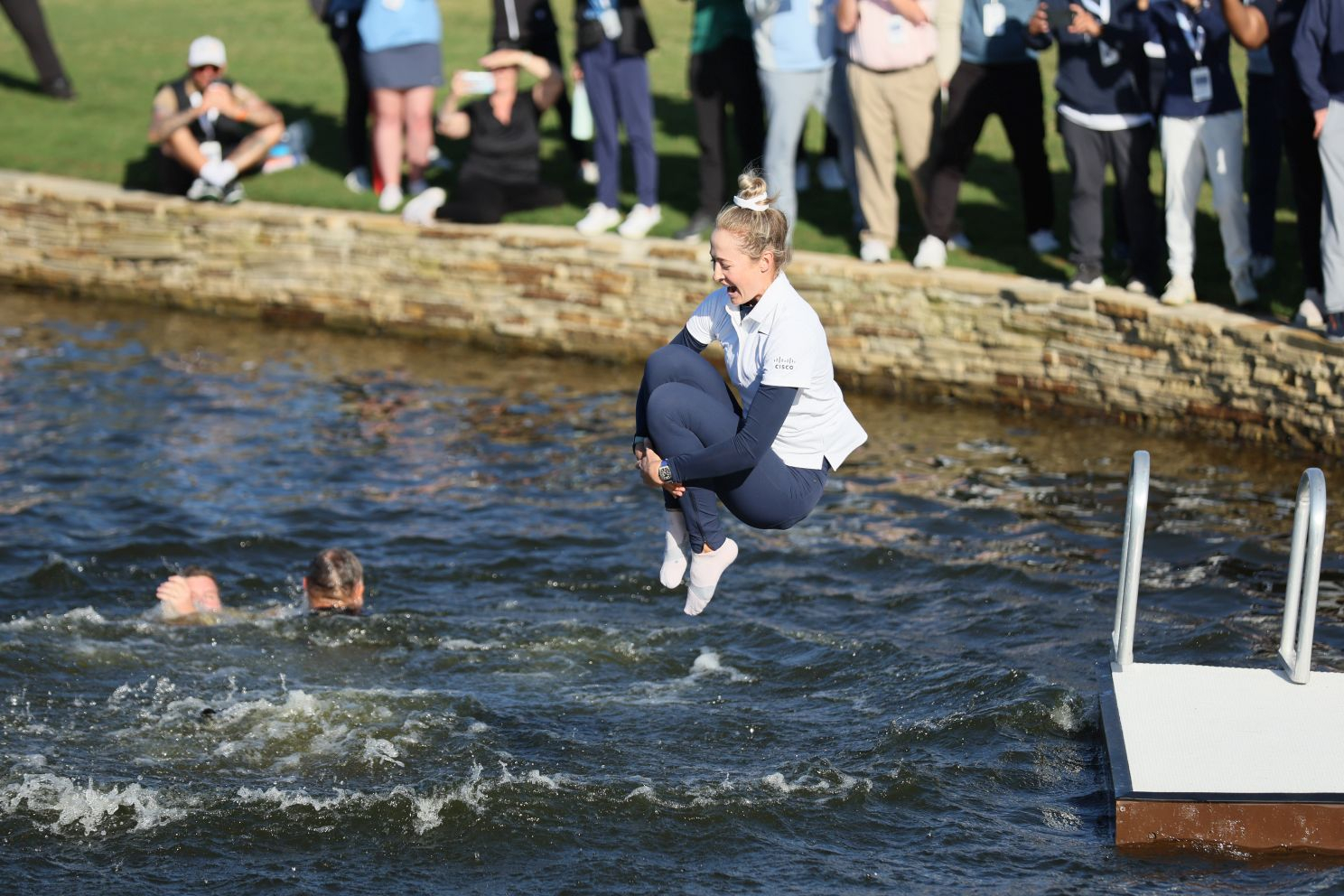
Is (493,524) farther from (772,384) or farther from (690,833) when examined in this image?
(772,384)

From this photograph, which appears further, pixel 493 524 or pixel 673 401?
pixel 493 524

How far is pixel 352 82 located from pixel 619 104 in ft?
10.9

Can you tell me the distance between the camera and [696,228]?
47.9ft

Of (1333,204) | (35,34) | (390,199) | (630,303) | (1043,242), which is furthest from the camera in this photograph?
(35,34)

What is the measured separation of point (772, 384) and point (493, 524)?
18.0 feet

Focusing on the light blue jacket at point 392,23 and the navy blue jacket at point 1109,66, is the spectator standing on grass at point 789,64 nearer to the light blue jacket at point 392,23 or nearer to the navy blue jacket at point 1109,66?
the navy blue jacket at point 1109,66

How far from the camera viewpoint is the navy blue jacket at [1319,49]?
10.9 meters

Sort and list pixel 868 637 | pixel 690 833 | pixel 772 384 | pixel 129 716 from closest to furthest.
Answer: pixel 772 384 → pixel 690 833 → pixel 129 716 → pixel 868 637

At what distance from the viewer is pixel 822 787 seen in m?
8.20

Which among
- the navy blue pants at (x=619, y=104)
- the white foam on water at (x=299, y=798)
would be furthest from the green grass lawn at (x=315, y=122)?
the white foam on water at (x=299, y=798)

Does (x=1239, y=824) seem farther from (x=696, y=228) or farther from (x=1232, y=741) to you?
(x=696, y=228)

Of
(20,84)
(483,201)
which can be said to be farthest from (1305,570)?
(20,84)

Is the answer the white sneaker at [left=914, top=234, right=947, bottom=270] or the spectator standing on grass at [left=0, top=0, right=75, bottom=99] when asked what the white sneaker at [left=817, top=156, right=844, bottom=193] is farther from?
the spectator standing on grass at [left=0, top=0, right=75, bottom=99]

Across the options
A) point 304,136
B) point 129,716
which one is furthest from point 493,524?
point 304,136
